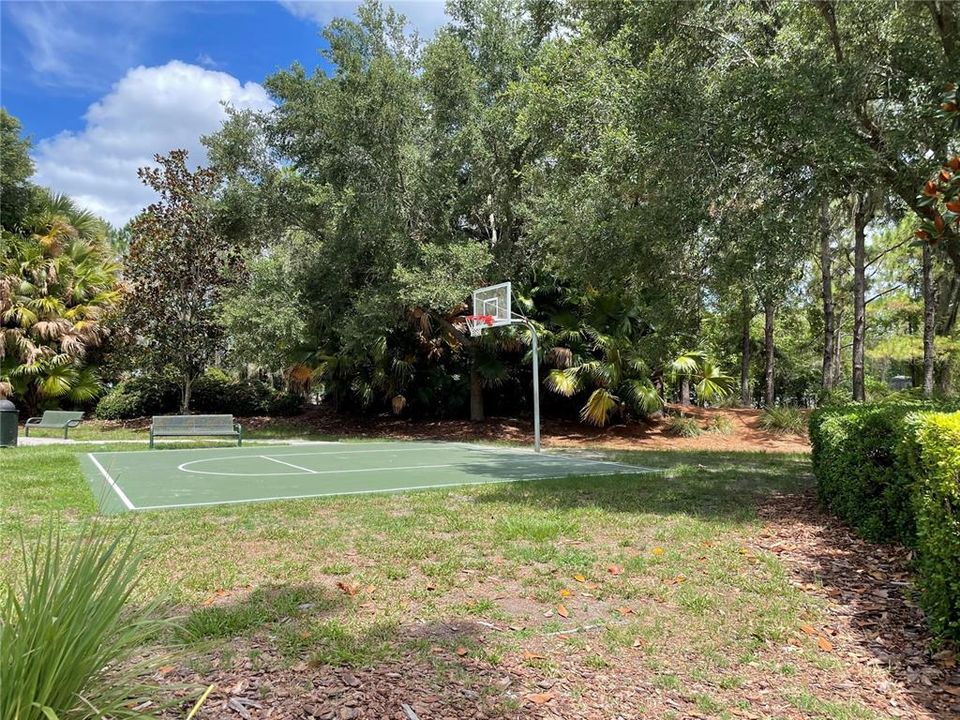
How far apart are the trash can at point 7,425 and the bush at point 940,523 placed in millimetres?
15576

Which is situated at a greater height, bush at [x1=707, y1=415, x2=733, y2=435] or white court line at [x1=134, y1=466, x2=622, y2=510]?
bush at [x1=707, y1=415, x2=733, y2=435]

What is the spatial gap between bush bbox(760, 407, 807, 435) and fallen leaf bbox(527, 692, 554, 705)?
17087 mm

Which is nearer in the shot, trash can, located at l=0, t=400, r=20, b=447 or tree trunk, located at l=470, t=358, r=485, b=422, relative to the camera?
trash can, located at l=0, t=400, r=20, b=447

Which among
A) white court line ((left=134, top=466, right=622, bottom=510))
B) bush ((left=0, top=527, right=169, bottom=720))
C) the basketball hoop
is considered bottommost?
white court line ((left=134, top=466, right=622, bottom=510))

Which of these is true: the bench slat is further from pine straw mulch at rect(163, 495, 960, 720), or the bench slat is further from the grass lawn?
pine straw mulch at rect(163, 495, 960, 720)

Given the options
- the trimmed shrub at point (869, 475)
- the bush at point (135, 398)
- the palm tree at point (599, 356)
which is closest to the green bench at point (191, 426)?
the bush at point (135, 398)

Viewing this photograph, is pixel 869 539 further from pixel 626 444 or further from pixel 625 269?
pixel 626 444

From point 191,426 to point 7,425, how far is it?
3.52m

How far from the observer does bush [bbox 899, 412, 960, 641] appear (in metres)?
3.22

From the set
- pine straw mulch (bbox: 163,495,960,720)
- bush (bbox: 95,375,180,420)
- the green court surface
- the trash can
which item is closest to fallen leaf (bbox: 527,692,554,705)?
pine straw mulch (bbox: 163,495,960,720)

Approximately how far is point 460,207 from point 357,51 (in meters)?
5.38

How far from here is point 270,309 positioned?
17.8 metres

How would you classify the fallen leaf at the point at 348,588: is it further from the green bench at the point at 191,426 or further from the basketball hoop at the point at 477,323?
the basketball hoop at the point at 477,323

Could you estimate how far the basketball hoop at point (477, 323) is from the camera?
1589cm
